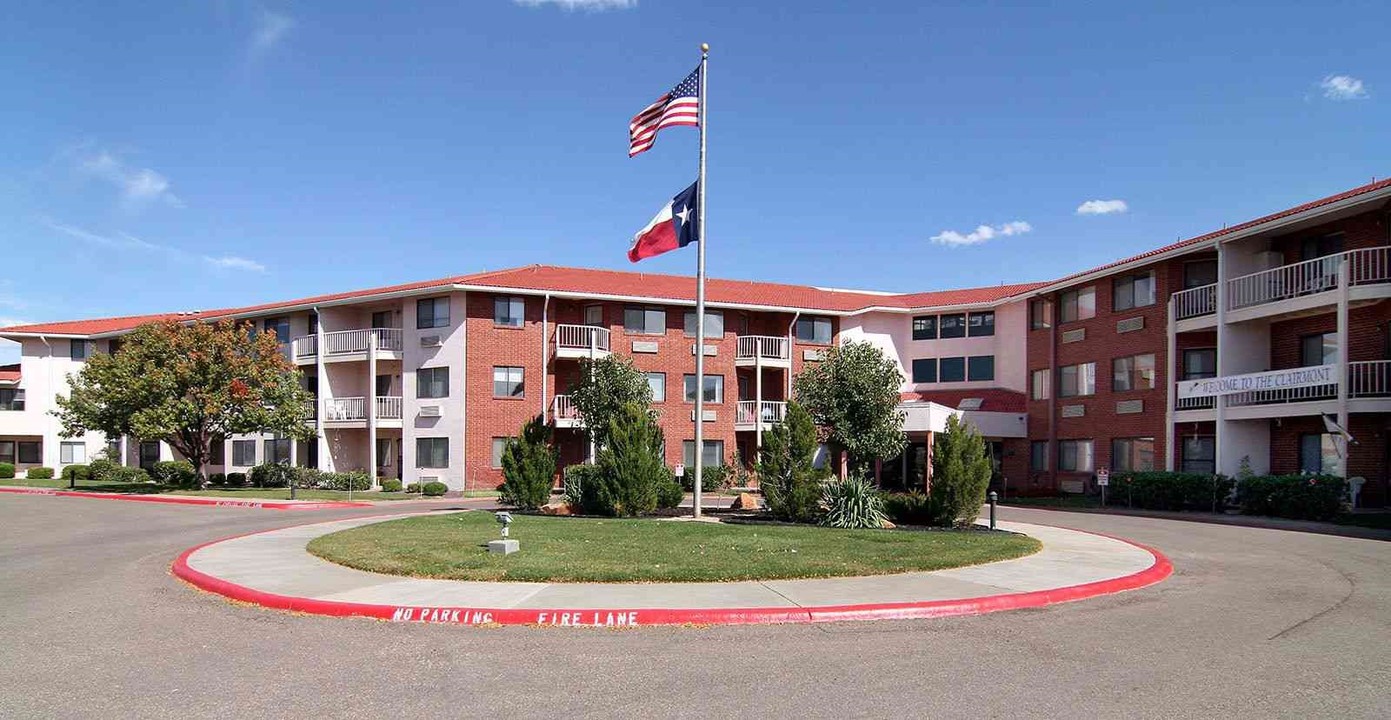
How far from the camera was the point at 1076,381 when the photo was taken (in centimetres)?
3700

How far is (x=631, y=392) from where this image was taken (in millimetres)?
32406

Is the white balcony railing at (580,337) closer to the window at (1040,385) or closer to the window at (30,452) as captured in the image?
the window at (1040,385)

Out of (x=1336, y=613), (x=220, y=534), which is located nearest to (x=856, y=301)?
(x=220, y=534)

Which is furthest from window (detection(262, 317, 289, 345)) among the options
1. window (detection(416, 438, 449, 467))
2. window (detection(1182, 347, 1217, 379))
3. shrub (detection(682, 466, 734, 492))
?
window (detection(1182, 347, 1217, 379))

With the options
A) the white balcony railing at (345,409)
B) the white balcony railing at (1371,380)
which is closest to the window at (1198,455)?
the white balcony railing at (1371,380)

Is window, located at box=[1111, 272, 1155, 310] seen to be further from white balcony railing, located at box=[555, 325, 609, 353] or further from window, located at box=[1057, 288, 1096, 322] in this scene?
white balcony railing, located at box=[555, 325, 609, 353]

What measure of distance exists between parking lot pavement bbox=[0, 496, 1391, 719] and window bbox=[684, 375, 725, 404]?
30072 mm

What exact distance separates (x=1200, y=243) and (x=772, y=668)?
27.3 meters

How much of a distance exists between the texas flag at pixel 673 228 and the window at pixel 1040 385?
23.8m

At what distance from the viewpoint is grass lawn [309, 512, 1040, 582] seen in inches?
469

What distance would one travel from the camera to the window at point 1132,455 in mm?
32344

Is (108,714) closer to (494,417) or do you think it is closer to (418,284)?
(494,417)

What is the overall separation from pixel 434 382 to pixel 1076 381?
26132mm

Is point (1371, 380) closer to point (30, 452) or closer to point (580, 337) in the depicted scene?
point (580, 337)
